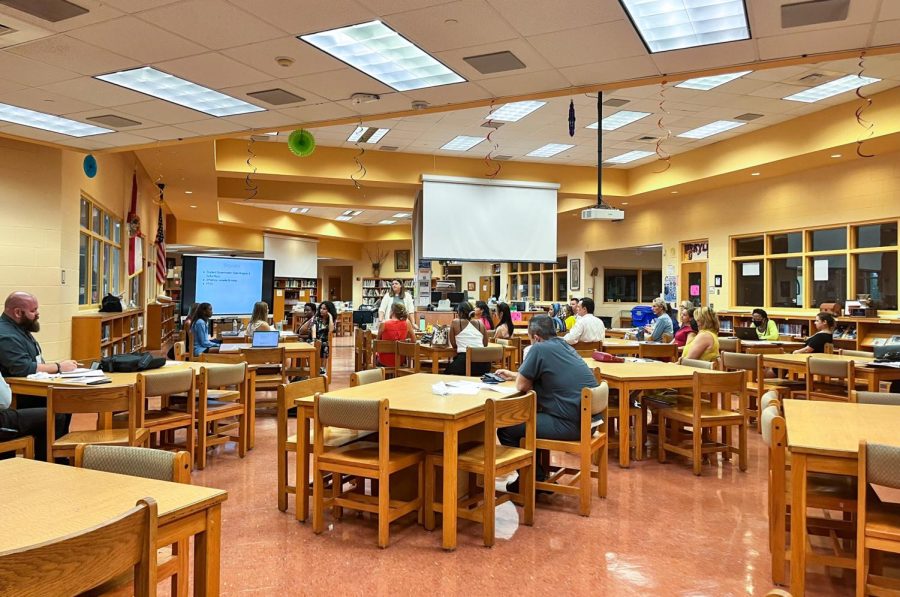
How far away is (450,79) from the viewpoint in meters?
4.80

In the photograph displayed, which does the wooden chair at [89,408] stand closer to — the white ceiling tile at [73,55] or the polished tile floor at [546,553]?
the polished tile floor at [546,553]

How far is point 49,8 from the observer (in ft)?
11.7

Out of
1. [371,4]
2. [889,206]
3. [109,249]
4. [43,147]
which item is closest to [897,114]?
[889,206]

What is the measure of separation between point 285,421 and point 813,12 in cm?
388

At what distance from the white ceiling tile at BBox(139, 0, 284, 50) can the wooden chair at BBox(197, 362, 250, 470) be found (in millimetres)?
2266

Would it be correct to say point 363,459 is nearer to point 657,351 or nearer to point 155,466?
point 155,466

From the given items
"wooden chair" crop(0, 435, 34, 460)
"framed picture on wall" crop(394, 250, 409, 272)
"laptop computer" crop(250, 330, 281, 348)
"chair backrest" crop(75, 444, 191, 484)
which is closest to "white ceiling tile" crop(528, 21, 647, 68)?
"chair backrest" crop(75, 444, 191, 484)

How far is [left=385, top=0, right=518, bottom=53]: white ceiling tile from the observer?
12.0ft

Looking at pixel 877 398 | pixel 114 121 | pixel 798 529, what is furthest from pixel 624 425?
pixel 114 121

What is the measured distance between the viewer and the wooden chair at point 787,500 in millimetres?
2660

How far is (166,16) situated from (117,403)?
7.45ft

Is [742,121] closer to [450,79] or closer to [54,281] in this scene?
[450,79]

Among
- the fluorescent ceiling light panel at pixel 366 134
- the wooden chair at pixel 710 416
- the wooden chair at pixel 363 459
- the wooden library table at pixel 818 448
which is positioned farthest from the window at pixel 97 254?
the wooden library table at pixel 818 448

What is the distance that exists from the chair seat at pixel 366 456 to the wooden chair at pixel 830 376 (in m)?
4.00
